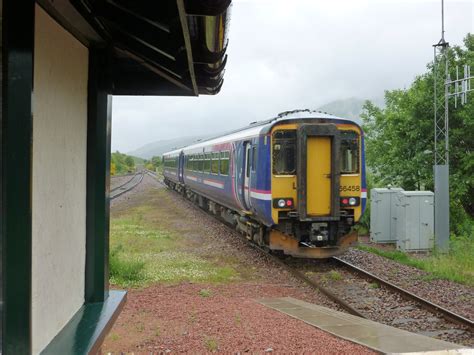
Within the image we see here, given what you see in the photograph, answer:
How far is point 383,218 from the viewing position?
47.5 ft

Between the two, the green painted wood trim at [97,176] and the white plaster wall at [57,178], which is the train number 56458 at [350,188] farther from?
the white plaster wall at [57,178]

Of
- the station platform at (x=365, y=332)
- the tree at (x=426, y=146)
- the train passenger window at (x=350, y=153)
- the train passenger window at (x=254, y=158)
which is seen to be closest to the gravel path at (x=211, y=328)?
the station platform at (x=365, y=332)

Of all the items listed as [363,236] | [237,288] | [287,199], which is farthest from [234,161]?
[363,236]

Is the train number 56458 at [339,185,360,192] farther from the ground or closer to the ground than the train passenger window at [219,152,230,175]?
closer to the ground

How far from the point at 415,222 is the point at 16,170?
41.0ft

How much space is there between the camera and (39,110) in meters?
2.50

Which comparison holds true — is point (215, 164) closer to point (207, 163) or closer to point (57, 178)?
point (207, 163)

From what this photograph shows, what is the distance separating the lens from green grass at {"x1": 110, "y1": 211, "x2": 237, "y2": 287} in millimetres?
8992

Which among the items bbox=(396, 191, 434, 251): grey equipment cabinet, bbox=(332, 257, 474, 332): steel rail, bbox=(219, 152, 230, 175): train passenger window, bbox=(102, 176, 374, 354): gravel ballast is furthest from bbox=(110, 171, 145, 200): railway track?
bbox=(332, 257, 474, 332): steel rail

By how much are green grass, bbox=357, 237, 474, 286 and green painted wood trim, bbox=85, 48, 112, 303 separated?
7.53m

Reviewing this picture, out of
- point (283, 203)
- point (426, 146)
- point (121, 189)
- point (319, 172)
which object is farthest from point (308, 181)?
point (121, 189)

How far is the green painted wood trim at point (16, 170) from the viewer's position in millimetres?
2039

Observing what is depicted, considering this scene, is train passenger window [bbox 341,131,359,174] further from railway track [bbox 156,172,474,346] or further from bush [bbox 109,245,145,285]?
bush [bbox 109,245,145,285]

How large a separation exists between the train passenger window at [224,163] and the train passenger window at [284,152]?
3700 mm
